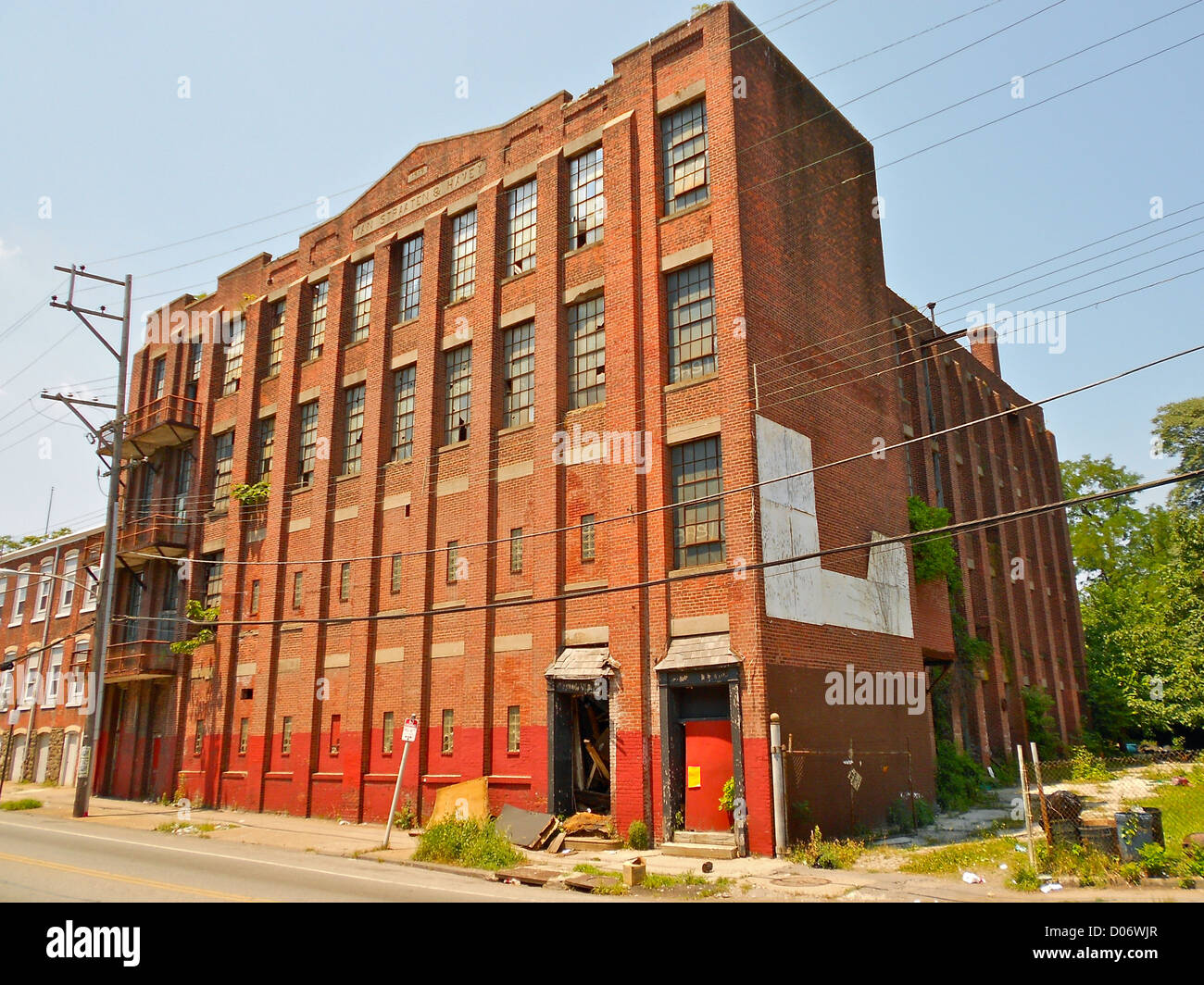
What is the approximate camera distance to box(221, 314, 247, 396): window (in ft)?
115

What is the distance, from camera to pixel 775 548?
62.8 feet

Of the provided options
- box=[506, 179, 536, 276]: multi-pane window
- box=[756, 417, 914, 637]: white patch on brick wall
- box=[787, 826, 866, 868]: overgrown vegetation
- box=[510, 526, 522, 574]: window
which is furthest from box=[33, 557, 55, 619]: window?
box=[787, 826, 866, 868]: overgrown vegetation

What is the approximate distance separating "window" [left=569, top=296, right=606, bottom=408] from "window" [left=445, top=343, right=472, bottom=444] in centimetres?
389

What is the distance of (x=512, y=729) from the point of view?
72.8 ft

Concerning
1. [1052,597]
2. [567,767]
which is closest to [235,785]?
[567,767]

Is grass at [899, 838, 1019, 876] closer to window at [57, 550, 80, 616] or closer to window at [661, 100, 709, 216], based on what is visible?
window at [661, 100, 709, 216]

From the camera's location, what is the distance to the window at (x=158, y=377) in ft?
126

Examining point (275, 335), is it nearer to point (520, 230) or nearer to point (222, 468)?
point (222, 468)

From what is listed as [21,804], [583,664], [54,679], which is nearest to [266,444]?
[21,804]

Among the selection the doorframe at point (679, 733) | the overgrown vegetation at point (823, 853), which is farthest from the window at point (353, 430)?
the overgrown vegetation at point (823, 853)

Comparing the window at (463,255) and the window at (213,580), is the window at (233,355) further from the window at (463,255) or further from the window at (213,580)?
the window at (463,255)

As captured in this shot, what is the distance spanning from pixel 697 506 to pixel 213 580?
2088cm
